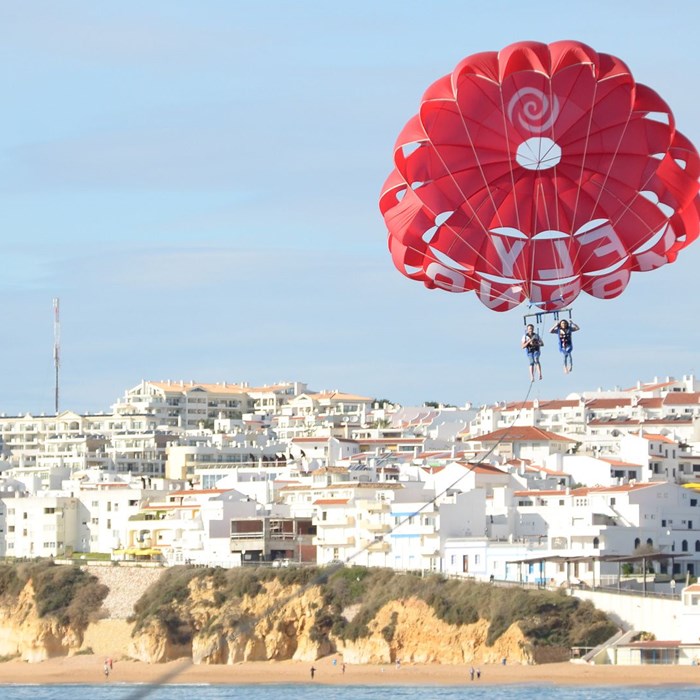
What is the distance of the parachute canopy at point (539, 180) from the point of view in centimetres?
5184

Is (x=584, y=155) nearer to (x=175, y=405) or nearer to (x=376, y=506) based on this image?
(x=376, y=506)

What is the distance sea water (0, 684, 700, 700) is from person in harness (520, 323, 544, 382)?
21660mm

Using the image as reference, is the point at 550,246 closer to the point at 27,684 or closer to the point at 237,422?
the point at 27,684

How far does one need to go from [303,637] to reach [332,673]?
4.11 meters

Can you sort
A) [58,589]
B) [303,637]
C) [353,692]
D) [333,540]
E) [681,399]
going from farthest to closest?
[681,399] → [333,540] → [58,589] → [303,637] → [353,692]

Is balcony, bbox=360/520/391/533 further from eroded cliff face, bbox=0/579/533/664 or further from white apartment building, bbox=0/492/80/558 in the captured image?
white apartment building, bbox=0/492/80/558

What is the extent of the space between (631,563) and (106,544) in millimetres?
36563

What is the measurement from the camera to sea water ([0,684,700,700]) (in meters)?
73.8

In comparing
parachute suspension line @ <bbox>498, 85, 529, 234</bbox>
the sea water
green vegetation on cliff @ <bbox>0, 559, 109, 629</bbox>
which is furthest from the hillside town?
parachute suspension line @ <bbox>498, 85, 529, 234</bbox>

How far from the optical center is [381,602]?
90000 mm

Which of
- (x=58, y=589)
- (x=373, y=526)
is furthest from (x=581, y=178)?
(x=58, y=589)

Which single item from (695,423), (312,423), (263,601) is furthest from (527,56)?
(312,423)

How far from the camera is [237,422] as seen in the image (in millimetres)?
180000

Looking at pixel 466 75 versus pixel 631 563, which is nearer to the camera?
pixel 466 75
